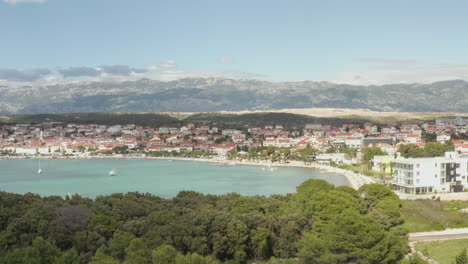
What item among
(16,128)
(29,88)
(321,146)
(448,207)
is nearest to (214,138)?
(321,146)

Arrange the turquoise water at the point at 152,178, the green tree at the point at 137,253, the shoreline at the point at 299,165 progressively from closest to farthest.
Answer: the green tree at the point at 137,253 → the shoreline at the point at 299,165 → the turquoise water at the point at 152,178

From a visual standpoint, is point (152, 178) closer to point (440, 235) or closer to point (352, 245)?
point (440, 235)

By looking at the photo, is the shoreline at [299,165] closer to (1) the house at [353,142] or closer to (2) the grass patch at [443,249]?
(1) the house at [353,142]

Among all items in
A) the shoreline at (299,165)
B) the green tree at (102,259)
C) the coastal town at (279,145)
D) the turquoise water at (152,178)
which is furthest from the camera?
the turquoise water at (152,178)

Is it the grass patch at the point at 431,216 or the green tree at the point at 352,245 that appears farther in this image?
the grass patch at the point at 431,216

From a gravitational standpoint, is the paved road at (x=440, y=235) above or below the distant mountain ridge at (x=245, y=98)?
below

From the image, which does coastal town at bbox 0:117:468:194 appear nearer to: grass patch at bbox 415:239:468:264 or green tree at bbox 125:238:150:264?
grass patch at bbox 415:239:468:264

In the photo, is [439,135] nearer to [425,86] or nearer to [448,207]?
[448,207]

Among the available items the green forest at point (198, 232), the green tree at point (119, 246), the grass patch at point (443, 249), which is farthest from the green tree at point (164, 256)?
the grass patch at point (443, 249)
